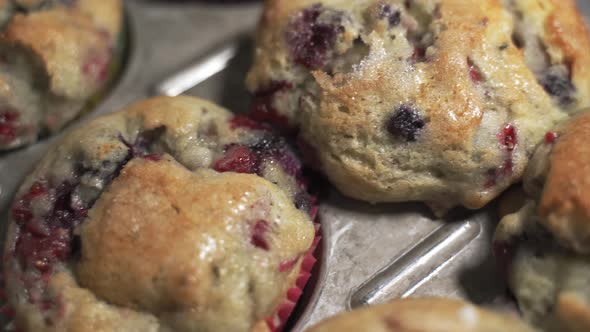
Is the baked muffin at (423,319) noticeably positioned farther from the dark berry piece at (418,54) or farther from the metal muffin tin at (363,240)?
the dark berry piece at (418,54)

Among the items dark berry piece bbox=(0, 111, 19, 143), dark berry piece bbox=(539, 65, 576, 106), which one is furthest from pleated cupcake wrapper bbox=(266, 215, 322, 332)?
dark berry piece bbox=(0, 111, 19, 143)

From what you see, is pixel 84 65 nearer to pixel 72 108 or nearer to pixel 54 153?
pixel 72 108

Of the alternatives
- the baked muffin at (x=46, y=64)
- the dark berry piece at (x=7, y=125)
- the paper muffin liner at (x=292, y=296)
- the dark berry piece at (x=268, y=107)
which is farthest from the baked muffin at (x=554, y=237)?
the dark berry piece at (x=7, y=125)

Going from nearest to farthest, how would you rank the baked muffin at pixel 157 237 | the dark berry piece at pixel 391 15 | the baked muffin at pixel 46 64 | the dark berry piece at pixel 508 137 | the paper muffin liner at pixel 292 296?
1. the baked muffin at pixel 157 237
2. the paper muffin liner at pixel 292 296
3. the dark berry piece at pixel 508 137
4. the dark berry piece at pixel 391 15
5. the baked muffin at pixel 46 64

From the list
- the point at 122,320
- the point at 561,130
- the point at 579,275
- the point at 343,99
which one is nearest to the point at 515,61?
the point at 561,130

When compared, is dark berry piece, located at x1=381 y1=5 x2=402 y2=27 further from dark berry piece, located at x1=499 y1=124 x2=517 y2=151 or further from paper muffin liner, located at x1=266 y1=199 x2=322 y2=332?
paper muffin liner, located at x1=266 y1=199 x2=322 y2=332
